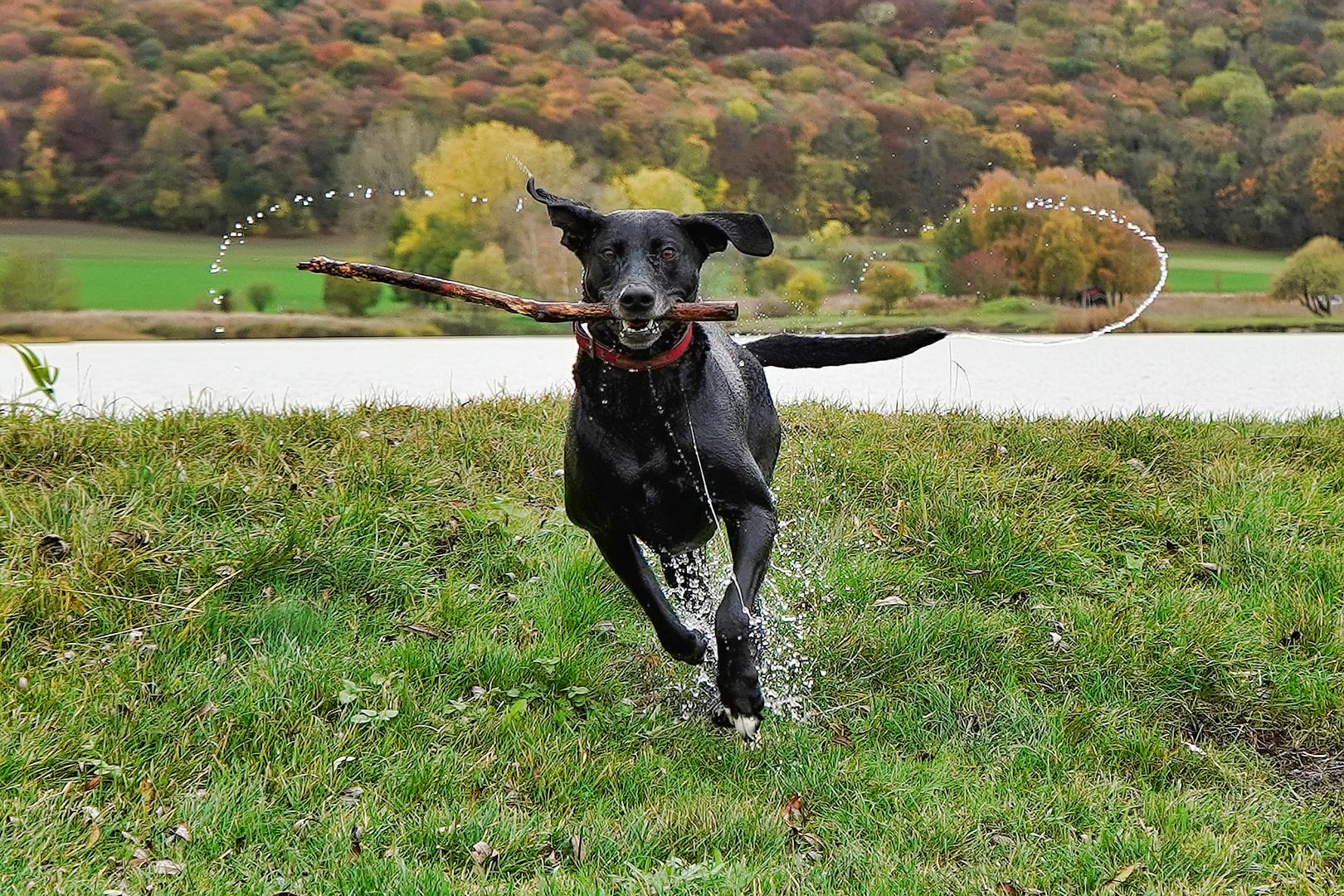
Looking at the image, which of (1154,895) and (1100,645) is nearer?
(1154,895)

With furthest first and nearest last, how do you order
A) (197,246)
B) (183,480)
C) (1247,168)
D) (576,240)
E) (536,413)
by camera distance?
(1247,168) → (197,246) → (536,413) → (183,480) → (576,240)

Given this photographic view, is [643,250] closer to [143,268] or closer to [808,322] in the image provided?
[808,322]

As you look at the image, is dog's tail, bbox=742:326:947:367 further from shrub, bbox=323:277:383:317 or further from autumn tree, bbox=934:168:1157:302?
shrub, bbox=323:277:383:317

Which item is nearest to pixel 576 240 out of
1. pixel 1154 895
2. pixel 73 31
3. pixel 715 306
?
pixel 715 306

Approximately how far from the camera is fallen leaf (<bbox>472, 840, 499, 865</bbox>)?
305cm

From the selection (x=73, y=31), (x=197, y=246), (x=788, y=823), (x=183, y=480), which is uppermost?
(x=73, y=31)

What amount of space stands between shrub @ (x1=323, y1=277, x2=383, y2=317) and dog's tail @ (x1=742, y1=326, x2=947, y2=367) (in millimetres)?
5167

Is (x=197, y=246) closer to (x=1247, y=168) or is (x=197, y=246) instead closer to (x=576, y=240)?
(x=576, y=240)

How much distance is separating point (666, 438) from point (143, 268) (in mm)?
6639

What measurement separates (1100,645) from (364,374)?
477cm

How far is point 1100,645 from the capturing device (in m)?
4.37

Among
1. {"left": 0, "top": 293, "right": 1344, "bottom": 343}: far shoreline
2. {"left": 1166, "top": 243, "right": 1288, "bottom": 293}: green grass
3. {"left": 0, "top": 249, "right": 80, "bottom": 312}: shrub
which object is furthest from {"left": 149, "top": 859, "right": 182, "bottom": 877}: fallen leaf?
{"left": 1166, "top": 243, "right": 1288, "bottom": 293}: green grass

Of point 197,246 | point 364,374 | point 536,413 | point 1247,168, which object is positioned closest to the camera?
point 536,413

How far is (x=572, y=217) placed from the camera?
10.4ft
